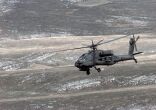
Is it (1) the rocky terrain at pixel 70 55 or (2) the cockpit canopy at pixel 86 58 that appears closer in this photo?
(2) the cockpit canopy at pixel 86 58

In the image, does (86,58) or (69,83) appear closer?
(86,58)

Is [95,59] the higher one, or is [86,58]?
[86,58]

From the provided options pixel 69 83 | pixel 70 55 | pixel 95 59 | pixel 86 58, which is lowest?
pixel 69 83

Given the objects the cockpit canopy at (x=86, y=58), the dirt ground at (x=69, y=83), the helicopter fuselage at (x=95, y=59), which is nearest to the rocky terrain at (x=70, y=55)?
the dirt ground at (x=69, y=83)

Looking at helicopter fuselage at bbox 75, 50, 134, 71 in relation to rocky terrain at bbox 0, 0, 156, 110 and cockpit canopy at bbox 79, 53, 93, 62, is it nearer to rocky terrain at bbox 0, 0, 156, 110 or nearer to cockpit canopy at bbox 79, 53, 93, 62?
cockpit canopy at bbox 79, 53, 93, 62

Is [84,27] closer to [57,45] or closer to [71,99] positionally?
[57,45]

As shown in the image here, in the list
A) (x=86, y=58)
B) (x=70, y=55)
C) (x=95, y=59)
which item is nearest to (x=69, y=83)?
(x=70, y=55)

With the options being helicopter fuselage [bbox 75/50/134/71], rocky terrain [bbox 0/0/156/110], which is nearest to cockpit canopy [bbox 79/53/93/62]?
helicopter fuselage [bbox 75/50/134/71]

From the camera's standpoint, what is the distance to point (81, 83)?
6206 cm

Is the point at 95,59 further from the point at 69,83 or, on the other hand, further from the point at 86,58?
the point at 69,83

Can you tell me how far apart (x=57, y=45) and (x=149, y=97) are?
1485 inches

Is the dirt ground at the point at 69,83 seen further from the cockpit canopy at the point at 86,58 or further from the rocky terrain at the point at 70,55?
the cockpit canopy at the point at 86,58

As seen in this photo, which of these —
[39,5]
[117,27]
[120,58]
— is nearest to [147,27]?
[117,27]

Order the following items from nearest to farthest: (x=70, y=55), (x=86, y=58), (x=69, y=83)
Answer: (x=86, y=58) → (x=69, y=83) → (x=70, y=55)
